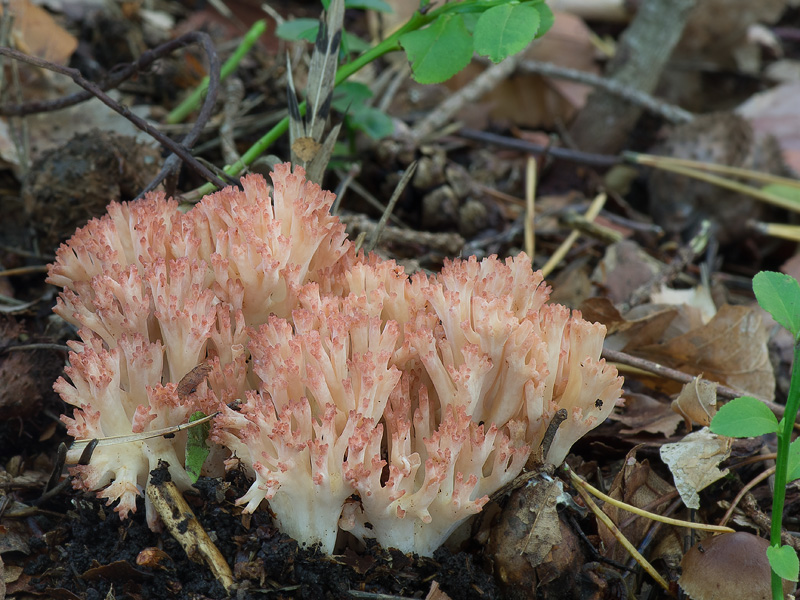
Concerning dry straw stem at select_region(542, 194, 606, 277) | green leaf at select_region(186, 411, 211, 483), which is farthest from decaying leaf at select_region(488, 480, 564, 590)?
dry straw stem at select_region(542, 194, 606, 277)

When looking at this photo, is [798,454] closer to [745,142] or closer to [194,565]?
[194,565]

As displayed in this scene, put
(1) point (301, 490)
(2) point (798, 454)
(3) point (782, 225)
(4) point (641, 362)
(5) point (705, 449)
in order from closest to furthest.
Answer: (2) point (798, 454)
(1) point (301, 490)
(5) point (705, 449)
(4) point (641, 362)
(3) point (782, 225)

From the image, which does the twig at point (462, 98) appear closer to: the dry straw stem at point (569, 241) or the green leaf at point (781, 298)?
the dry straw stem at point (569, 241)

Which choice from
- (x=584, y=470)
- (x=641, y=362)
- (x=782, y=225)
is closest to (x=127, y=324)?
(x=584, y=470)

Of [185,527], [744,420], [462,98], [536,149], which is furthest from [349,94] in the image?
[744,420]

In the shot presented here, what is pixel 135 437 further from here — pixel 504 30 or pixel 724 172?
pixel 724 172

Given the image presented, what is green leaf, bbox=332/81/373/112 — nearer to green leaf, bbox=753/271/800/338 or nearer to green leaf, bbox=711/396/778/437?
green leaf, bbox=753/271/800/338
